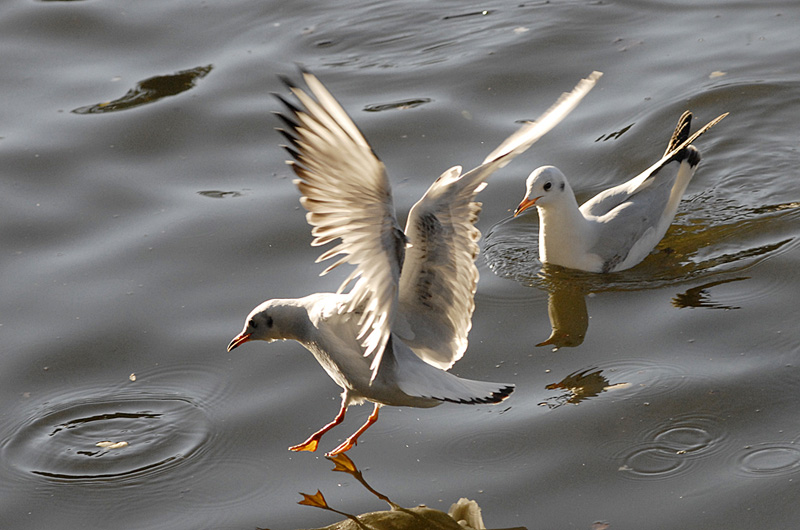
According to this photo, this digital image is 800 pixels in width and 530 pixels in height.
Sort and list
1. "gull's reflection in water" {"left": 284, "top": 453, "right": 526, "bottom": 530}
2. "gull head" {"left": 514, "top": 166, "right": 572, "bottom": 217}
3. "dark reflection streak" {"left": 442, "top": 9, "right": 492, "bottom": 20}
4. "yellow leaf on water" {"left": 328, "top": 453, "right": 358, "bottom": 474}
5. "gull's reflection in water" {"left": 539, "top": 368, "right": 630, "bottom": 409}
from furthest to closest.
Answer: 1. "dark reflection streak" {"left": 442, "top": 9, "right": 492, "bottom": 20}
2. "gull head" {"left": 514, "top": 166, "right": 572, "bottom": 217}
3. "gull's reflection in water" {"left": 539, "top": 368, "right": 630, "bottom": 409}
4. "yellow leaf on water" {"left": 328, "top": 453, "right": 358, "bottom": 474}
5. "gull's reflection in water" {"left": 284, "top": 453, "right": 526, "bottom": 530}

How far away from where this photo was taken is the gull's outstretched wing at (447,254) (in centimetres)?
442

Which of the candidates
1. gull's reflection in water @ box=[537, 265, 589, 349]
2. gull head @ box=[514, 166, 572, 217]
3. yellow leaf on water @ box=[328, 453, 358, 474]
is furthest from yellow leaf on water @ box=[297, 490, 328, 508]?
gull head @ box=[514, 166, 572, 217]

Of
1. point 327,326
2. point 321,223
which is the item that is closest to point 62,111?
point 327,326

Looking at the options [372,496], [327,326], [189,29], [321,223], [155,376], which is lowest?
[372,496]

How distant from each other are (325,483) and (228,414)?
79 centimetres

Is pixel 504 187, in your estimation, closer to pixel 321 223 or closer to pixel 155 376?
pixel 155 376

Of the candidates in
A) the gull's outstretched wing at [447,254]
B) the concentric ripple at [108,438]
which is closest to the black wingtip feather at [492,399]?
the gull's outstretched wing at [447,254]

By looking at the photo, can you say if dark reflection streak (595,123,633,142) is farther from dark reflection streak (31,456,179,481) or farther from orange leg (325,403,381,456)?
dark reflection streak (31,456,179,481)

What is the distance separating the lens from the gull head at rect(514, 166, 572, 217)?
637cm

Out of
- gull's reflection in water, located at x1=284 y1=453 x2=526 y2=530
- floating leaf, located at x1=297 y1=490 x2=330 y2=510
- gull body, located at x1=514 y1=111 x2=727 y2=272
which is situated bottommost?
gull's reflection in water, located at x1=284 y1=453 x2=526 y2=530

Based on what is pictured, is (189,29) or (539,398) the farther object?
(189,29)

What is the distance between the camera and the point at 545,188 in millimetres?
6387

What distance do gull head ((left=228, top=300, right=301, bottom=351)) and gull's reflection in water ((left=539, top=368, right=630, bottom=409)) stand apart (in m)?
1.36

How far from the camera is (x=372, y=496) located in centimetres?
478
